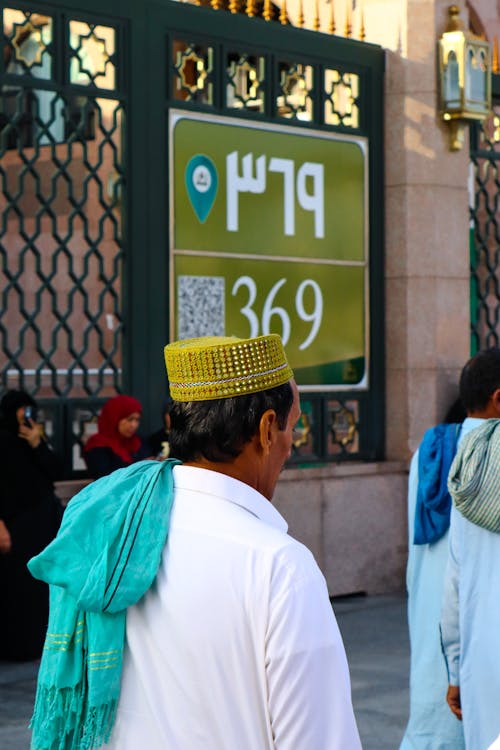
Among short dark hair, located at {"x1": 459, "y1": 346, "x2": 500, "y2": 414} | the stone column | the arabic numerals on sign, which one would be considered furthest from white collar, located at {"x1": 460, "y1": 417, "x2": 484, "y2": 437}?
the stone column

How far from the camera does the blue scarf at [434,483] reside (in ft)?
15.6

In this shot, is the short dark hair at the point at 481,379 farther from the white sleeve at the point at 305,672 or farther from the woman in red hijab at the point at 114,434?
the woman in red hijab at the point at 114,434

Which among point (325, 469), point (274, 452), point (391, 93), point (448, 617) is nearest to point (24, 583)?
point (325, 469)

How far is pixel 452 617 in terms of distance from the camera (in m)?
4.18

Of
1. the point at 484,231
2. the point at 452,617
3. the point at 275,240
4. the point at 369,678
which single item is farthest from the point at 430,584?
the point at 484,231

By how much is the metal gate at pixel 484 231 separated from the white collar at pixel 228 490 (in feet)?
29.6

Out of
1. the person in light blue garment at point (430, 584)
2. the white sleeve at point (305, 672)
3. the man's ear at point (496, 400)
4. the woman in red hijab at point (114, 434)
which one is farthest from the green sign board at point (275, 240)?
the white sleeve at point (305, 672)

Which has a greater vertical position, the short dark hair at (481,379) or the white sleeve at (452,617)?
the short dark hair at (481,379)

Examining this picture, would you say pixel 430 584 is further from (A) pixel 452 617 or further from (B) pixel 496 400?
(B) pixel 496 400

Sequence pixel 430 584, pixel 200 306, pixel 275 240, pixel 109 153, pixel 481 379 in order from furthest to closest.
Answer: pixel 275 240 → pixel 200 306 → pixel 109 153 → pixel 430 584 → pixel 481 379

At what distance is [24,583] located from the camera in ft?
25.3

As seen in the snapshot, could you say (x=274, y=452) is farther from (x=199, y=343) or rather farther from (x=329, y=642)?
(x=329, y=642)

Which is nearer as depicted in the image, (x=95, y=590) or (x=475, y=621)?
(x=95, y=590)

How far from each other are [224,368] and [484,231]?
30.4ft
